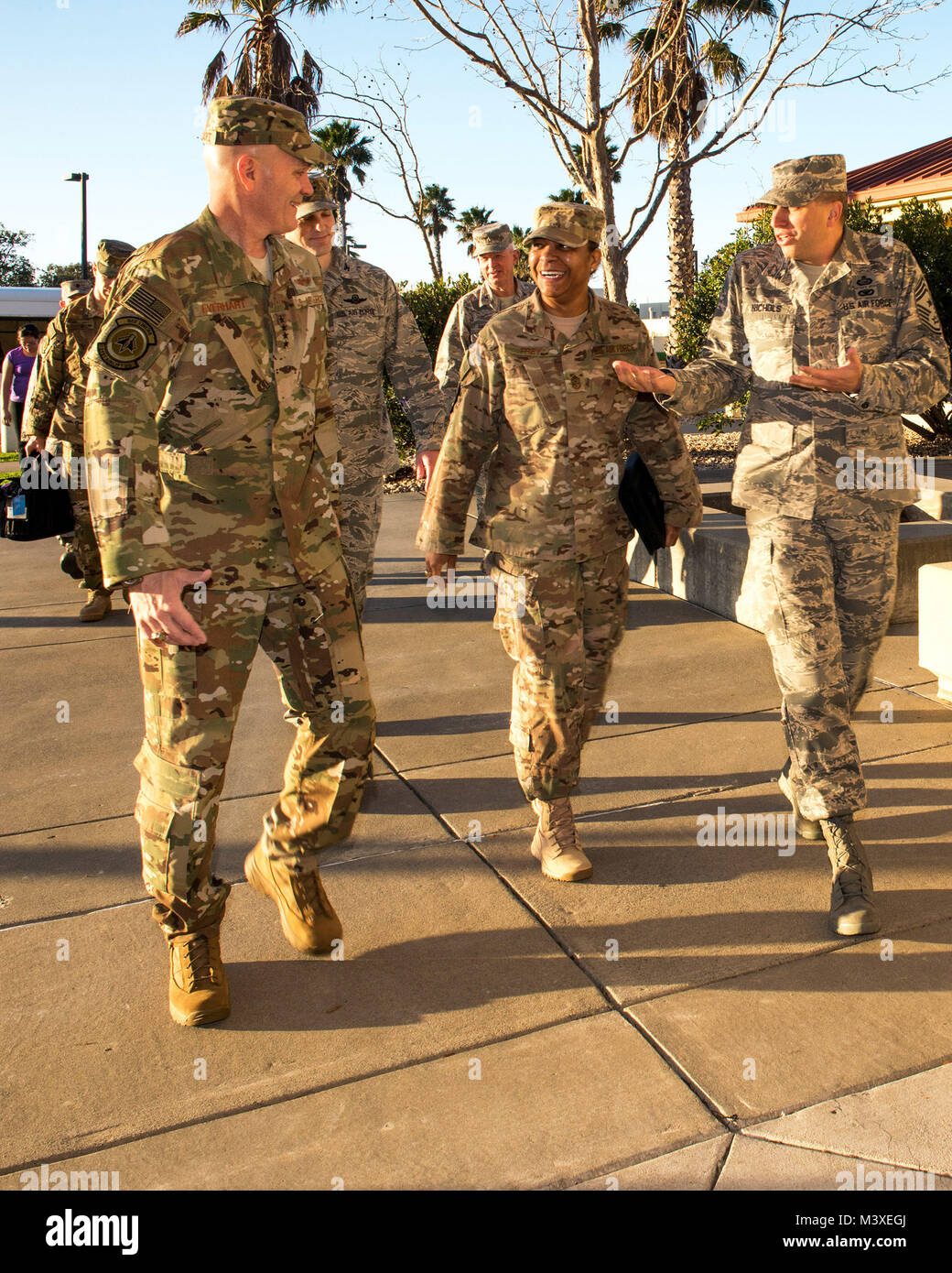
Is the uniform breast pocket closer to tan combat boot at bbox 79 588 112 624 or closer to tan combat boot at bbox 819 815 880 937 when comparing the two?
tan combat boot at bbox 819 815 880 937

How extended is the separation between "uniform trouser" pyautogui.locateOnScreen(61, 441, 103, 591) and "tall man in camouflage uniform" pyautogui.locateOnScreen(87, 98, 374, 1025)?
465cm

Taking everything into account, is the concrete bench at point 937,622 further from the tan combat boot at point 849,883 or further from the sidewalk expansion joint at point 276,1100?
the sidewalk expansion joint at point 276,1100

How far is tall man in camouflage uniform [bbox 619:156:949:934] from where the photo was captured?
3379 millimetres

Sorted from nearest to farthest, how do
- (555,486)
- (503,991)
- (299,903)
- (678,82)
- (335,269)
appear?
(503,991) → (299,903) → (555,486) → (335,269) → (678,82)

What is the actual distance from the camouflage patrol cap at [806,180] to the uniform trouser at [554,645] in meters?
1.17

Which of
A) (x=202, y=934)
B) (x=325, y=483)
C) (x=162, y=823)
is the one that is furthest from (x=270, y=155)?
(x=202, y=934)

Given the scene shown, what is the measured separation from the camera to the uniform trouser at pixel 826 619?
11.1 ft

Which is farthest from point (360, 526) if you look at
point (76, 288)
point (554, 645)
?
point (76, 288)

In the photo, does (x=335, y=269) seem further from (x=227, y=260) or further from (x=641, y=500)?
(x=227, y=260)

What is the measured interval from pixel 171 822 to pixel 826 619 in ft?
6.54

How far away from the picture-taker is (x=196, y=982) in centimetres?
288

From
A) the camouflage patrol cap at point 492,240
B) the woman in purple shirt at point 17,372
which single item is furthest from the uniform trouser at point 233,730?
the woman in purple shirt at point 17,372

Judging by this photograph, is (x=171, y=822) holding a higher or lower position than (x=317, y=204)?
lower

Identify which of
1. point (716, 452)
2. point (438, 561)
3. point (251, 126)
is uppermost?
point (716, 452)
